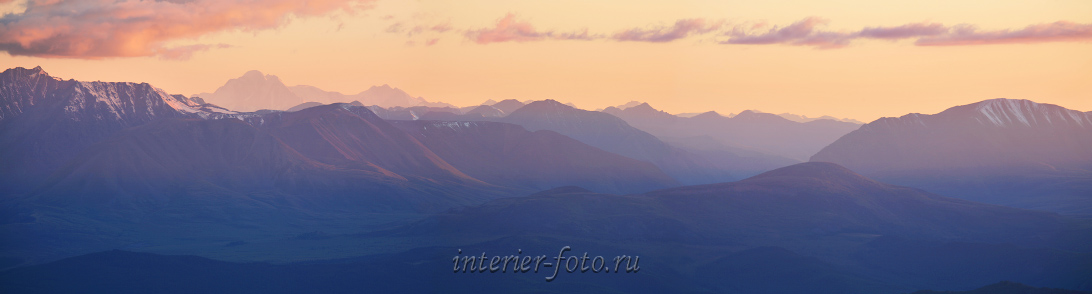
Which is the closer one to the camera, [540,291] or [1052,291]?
[1052,291]

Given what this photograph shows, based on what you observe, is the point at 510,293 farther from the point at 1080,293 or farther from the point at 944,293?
the point at 1080,293

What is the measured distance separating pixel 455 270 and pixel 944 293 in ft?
292

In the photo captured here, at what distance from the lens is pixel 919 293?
177 m

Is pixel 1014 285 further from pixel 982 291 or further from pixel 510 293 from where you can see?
pixel 510 293

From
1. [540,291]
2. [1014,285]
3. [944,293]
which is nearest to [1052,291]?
[1014,285]

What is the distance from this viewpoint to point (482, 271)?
655 feet

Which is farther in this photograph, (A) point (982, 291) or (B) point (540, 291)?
(B) point (540, 291)

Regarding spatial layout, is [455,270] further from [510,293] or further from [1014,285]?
[1014,285]

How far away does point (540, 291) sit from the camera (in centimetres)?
19975

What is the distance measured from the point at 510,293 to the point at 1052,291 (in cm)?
9508

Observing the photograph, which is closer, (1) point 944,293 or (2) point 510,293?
(1) point 944,293

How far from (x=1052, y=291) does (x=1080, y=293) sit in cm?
816

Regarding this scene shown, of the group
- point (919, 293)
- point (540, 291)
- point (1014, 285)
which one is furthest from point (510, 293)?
point (1014, 285)

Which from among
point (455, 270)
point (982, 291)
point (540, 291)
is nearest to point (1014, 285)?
point (982, 291)
